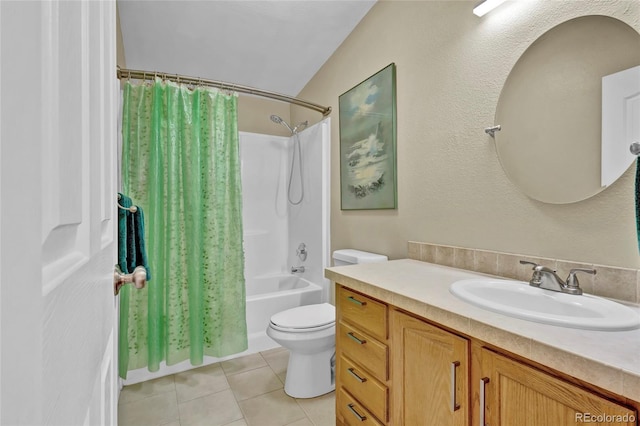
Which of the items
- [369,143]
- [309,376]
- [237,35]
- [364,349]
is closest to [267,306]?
[309,376]

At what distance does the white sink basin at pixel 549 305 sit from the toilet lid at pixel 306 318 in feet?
3.38

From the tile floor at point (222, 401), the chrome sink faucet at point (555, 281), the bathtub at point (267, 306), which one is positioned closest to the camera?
the chrome sink faucet at point (555, 281)

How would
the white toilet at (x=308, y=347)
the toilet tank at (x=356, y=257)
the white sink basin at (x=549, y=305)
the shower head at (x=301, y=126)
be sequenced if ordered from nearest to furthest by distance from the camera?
the white sink basin at (x=549, y=305), the white toilet at (x=308, y=347), the toilet tank at (x=356, y=257), the shower head at (x=301, y=126)

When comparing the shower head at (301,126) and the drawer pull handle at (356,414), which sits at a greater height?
the shower head at (301,126)

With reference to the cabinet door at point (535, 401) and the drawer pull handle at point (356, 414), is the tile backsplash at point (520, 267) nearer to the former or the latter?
the cabinet door at point (535, 401)

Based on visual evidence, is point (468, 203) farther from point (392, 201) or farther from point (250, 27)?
point (250, 27)

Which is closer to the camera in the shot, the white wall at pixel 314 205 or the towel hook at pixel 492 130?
the towel hook at pixel 492 130

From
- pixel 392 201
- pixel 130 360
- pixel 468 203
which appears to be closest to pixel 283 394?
pixel 130 360

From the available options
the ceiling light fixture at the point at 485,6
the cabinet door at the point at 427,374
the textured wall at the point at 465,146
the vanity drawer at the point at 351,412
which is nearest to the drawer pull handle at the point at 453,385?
the cabinet door at the point at 427,374

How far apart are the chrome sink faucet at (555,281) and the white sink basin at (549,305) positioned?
0.02 metres

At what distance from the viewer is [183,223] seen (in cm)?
206

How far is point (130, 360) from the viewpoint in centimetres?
189

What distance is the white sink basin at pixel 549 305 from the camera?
0.72 m

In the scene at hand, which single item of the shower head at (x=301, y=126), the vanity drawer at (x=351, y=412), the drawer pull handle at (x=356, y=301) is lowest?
the vanity drawer at (x=351, y=412)
